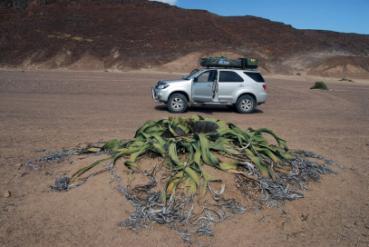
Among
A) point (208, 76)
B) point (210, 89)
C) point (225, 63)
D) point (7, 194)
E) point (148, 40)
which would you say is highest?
point (148, 40)

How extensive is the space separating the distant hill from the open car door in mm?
34892

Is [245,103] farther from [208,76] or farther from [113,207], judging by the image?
[113,207]

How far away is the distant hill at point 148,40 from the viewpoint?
171 ft

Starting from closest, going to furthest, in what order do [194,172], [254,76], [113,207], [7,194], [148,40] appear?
[113,207] → [194,172] → [7,194] → [254,76] → [148,40]

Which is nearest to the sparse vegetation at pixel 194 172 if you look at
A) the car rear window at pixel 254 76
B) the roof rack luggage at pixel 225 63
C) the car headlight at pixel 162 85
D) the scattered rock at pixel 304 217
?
the scattered rock at pixel 304 217

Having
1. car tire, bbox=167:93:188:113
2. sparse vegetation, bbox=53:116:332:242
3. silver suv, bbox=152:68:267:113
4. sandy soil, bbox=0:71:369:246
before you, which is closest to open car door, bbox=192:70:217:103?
silver suv, bbox=152:68:267:113

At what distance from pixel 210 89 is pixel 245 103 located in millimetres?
1478

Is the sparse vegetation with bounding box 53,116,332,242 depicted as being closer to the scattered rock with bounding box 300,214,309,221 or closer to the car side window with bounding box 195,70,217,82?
the scattered rock with bounding box 300,214,309,221

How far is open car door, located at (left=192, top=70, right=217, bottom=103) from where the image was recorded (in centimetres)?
1430

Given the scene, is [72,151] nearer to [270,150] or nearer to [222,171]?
[222,171]

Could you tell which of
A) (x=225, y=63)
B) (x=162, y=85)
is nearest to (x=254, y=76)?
(x=225, y=63)

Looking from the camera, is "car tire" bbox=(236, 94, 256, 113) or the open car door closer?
the open car door

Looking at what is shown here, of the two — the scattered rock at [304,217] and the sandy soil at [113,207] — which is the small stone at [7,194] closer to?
the sandy soil at [113,207]

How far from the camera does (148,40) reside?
58438mm
